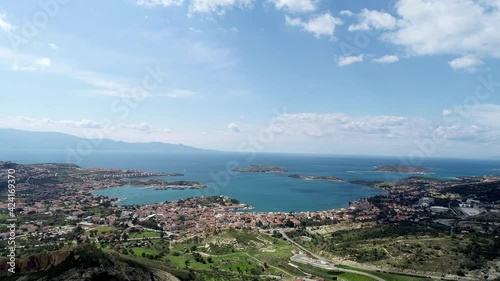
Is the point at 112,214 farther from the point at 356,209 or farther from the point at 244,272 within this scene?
the point at 356,209

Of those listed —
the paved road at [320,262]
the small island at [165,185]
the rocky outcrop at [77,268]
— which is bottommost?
the paved road at [320,262]

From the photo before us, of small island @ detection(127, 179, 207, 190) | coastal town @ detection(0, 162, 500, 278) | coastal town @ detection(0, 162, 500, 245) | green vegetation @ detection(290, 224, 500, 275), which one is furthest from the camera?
small island @ detection(127, 179, 207, 190)

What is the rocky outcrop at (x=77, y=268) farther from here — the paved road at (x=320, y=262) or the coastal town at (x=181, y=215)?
the paved road at (x=320, y=262)

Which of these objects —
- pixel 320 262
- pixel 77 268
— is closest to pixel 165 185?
pixel 320 262

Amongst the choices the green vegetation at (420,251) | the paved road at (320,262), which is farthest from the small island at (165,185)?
the paved road at (320,262)

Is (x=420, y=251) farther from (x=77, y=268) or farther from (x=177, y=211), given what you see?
(x=177, y=211)

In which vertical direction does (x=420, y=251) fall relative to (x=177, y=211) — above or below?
above

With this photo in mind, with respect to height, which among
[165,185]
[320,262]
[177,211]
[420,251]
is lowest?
[177,211]

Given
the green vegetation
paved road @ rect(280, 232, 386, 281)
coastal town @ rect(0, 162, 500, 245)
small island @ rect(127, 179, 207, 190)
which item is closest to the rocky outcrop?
paved road @ rect(280, 232, 386, 281)

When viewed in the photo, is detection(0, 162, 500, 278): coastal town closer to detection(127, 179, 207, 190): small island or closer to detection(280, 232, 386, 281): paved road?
detection(280, 232, 386, 281): paved road

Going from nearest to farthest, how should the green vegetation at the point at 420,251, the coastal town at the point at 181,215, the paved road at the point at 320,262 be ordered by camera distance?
the paved road at the point at 320,262
the green vegetation at the point at 420,251
the coastal town at the point at 181,215

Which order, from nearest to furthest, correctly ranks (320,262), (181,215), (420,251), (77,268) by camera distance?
1. (77,268)
2. (420,251)
3. (320,262)
4. (181,215)
